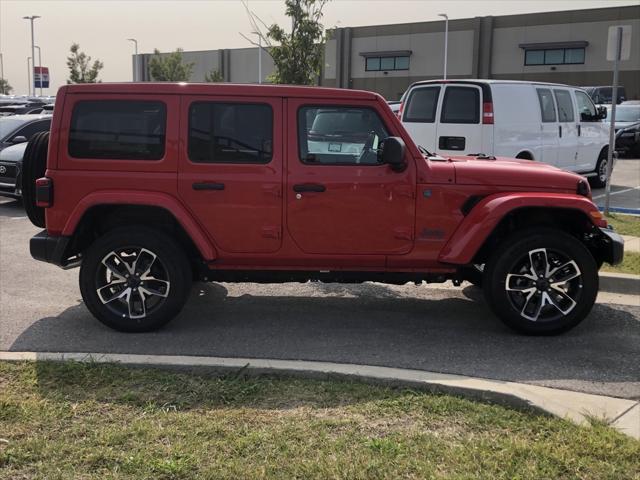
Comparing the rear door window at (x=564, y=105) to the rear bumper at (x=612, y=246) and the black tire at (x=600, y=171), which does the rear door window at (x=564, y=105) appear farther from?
the rear bumper at (x=612, y=246)

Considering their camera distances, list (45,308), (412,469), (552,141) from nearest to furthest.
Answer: (412,469) < (45,308) < (552,141)

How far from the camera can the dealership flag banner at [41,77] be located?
57750 mm

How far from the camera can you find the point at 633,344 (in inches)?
203

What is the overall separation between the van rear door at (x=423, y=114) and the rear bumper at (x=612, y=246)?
5.66 meters

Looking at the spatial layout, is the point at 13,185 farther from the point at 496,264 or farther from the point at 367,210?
the point at 496,264

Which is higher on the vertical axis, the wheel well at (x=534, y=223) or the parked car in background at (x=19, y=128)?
the parked car in background at (x=19, y=128)

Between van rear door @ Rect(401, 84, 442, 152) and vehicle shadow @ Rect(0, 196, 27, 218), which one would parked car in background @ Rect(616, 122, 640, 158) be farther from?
vehicle shadow @ Rect(0, 196, 27, 218)

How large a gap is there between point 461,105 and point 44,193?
23.8ft

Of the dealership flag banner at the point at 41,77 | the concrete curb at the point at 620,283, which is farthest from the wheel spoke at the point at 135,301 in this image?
the dealership flag banner at the point at 41,77

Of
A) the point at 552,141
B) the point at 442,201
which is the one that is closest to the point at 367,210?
the point at 442,201

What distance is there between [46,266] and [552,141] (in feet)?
27.9

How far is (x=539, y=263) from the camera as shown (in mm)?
5305

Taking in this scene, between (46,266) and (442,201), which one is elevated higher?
(442,201)

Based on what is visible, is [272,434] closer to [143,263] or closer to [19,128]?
[143,263]
